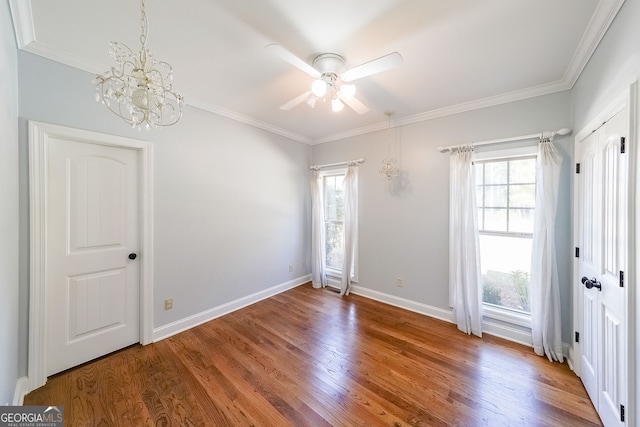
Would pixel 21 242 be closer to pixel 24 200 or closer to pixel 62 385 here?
pixel 24 200

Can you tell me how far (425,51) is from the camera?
1835 millimetres

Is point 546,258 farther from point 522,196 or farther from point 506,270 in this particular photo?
point 522,196

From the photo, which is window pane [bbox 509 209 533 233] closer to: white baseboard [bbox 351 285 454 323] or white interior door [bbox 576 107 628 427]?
white interior door [bbox 576 107 628 427]

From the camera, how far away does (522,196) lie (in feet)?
8.23

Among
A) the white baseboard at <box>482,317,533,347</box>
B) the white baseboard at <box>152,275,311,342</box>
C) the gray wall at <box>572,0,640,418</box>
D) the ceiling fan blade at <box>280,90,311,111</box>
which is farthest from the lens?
the white baseboard at <box>152,275,311,342</box>

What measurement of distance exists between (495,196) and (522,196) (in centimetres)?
23

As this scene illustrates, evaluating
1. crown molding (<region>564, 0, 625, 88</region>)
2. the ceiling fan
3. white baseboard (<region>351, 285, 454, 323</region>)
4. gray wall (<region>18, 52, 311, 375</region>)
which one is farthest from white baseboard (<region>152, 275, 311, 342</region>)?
crown molding (<region>564, 0, 625, 88</region>)

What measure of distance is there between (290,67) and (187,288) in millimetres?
2560

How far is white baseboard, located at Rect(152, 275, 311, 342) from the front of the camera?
8.32 ft

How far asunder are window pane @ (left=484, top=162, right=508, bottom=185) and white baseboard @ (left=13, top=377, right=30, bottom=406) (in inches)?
175

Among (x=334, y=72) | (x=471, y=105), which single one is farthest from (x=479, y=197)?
(x=334, y=72)

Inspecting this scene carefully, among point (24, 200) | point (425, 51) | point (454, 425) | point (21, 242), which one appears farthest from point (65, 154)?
point (454, 425)

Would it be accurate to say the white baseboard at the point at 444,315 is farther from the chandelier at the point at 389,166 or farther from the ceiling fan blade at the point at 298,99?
the ceiling fan blade at the point at 298,99

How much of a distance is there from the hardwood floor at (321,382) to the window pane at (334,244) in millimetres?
1490
